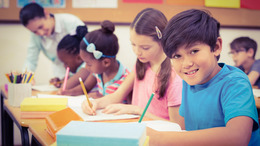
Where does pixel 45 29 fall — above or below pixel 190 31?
below

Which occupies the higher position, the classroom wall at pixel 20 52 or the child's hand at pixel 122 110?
the child's hand at pixel 122 110

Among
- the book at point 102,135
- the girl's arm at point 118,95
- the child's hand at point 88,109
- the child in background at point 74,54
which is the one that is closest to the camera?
the book at point 102,135

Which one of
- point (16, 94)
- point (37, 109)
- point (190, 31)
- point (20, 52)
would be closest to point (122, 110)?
point (37, 109)

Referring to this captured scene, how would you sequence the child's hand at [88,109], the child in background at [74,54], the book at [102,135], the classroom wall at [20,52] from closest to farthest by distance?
the book at [102,135] → the child's hand at [88,109] → the child in background at [74,54] → the classroom wall at [20,52]

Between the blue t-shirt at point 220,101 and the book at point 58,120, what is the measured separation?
45 centimetres

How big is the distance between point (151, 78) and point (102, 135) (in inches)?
37.2

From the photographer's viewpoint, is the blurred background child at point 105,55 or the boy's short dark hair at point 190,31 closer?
the boy's short dark hair at point 190,31

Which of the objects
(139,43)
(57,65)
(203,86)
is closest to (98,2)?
(57,65)

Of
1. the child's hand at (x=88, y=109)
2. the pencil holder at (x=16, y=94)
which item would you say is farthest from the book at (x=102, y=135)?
the pencil holder at (x=16, y=94)

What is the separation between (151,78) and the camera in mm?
1534

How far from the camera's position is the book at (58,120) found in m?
0.96

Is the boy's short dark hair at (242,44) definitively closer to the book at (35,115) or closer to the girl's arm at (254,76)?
the girl's arm at (254,76)

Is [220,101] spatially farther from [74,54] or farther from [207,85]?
[74,54]

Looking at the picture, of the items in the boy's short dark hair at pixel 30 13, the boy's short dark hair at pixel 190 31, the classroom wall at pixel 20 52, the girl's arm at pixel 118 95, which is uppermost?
the boy's short dark hair at pixel 190 31
